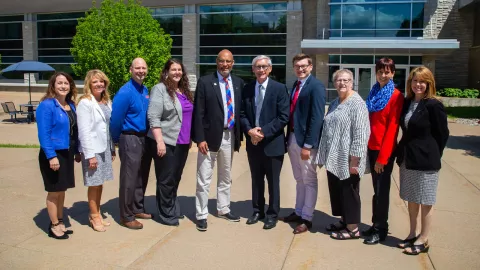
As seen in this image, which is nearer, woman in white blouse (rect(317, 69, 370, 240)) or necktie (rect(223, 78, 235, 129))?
woman in white blouse (rect(317, 69, 370, 240))

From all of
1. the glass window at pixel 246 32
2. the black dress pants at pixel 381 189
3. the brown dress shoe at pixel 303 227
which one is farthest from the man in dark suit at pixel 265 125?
the glass window at pixel 246 32

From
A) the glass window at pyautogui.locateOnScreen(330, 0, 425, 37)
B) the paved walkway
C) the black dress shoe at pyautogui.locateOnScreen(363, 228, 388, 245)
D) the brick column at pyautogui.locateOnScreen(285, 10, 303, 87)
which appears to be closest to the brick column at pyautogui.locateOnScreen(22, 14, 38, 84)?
the brick column at pyautogui.locateOnScreen(285, 10, 303, 87)

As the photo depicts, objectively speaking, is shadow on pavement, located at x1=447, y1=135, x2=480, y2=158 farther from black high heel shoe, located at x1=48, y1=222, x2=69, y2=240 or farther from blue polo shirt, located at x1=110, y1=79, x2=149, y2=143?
black high heel shoe, located at x1=48, y1=222, x2=69, y2=240

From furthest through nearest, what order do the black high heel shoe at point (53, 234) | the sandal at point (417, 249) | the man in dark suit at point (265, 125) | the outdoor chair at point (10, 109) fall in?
the outdoor chair at point (10, 109), the man in dark suit at point (265, 125), the black high heel shoe at point (53, 234), the sandal at point (417, 249)

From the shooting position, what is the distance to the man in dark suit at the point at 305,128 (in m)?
4.89

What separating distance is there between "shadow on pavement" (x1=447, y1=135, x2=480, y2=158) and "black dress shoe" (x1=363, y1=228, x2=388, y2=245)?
22.3ft

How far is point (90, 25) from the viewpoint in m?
14.2

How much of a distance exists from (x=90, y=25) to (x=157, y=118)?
1055cm

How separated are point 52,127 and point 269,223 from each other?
2713mm

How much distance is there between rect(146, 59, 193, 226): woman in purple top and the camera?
5.04 meters

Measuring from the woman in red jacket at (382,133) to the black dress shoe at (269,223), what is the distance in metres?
1.10

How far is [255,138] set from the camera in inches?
200

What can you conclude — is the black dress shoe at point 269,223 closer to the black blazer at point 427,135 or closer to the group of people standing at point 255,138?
the group of people standing at point 255,138

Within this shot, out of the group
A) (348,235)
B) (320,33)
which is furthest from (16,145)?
(320,33)
